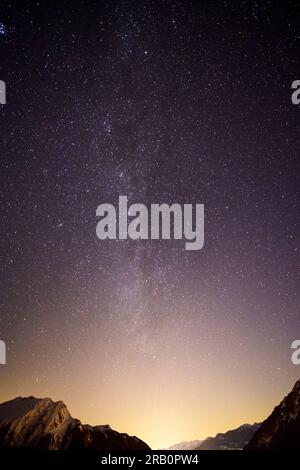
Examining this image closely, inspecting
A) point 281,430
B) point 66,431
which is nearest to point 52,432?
point 66,431

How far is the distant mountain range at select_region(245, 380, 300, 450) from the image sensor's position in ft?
132

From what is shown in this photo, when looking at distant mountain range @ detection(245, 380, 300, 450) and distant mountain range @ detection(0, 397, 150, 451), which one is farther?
distant mountain range @ detection(245, 380, 300, 450)

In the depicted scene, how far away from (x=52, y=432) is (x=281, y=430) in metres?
23.5

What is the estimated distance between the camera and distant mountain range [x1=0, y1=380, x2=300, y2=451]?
3831cm

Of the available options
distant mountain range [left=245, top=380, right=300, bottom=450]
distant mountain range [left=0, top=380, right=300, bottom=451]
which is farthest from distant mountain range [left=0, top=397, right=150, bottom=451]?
distant mountain range [left=245, top=380, right=300, bottom=450]

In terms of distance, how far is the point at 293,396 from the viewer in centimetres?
4916

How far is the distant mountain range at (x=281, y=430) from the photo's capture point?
4031 centimetres

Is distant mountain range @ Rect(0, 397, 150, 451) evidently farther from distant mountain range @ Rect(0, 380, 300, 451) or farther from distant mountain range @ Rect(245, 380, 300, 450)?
distant mountain range @ Rect(245, 380, 300, 450)

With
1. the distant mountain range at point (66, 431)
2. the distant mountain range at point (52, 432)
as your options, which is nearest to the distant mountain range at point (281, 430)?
the distant mountain range at point (66, 431)

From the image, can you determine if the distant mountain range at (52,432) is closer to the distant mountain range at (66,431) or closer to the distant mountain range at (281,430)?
the distant mountain range at (66,431)
